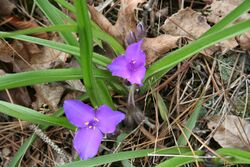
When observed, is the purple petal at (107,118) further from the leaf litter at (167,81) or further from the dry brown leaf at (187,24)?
the dry brown leaf at (187,24)

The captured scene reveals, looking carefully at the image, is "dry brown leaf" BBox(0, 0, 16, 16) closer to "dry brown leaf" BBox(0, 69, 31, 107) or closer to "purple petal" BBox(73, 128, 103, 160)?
"dry brown leaf" BBox(0, 69, 31, 107)

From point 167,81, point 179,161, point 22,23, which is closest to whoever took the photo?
point 179,161

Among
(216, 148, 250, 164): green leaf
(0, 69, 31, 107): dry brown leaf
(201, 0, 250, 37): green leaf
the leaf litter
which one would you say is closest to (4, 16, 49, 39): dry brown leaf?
the leaf litter

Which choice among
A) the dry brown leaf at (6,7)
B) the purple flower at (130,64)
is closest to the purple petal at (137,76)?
the purple flower at (130,64)

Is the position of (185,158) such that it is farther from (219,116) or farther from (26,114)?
(26,114)

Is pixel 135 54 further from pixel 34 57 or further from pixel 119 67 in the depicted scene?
pixel 34 57

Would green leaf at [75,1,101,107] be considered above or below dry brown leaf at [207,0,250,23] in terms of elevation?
below

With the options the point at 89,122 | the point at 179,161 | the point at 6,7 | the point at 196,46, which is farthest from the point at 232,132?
the point at 6,7
